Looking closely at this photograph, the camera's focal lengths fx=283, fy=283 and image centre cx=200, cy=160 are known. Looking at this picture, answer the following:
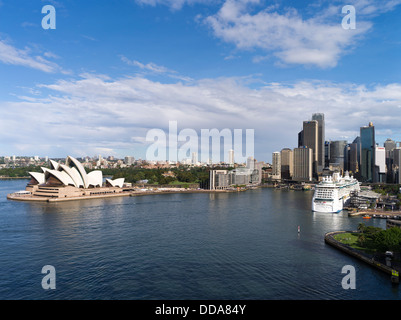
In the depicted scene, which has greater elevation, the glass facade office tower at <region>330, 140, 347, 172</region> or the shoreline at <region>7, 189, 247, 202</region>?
the glass facade office tower at <region>330, 140, 347, 172</region>

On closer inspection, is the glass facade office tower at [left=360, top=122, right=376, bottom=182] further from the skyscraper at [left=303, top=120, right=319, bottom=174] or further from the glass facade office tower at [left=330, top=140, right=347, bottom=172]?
the skyscraper at [left=303, top=120, right=319, bottom=174]

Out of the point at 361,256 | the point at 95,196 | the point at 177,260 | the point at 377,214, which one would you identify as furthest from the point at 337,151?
the point at 177,260

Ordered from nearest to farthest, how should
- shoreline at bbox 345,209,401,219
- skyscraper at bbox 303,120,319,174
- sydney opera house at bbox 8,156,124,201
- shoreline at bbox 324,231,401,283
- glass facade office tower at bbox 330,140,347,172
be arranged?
shoreline at bbox 324,231,401,283 → shoreline at bbox 345,209,401,219 → sydney opera house at bbox 8,156,124,201 → skyscraper at bbox 303,120,319,174 → glass facade office tower at bbox 330,140,347,172

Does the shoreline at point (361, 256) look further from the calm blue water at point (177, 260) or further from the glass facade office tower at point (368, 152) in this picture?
the glass facade office tower at point (368, 152)

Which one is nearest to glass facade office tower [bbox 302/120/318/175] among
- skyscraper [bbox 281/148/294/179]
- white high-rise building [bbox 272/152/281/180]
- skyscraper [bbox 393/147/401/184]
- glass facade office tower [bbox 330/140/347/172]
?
glass facade office tower [bbox 330/140/347/172]
